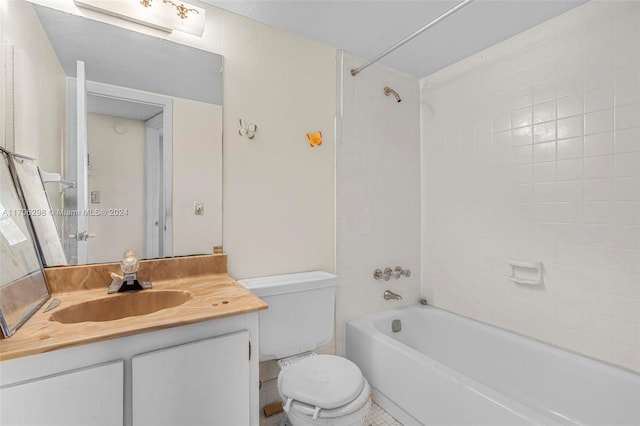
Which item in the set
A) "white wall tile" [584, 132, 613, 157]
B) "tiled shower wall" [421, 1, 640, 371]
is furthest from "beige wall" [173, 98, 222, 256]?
"white wall tile" [584, 132, 613, 157]

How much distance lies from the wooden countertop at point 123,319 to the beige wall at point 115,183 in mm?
199

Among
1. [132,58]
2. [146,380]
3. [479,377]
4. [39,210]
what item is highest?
[132,58]

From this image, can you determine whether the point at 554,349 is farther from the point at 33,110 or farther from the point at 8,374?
the point at 33,110

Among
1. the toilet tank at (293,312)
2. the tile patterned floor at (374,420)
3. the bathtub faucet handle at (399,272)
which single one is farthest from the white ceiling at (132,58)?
the tile patterned floor at (374,420)

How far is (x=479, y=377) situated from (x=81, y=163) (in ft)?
8.00

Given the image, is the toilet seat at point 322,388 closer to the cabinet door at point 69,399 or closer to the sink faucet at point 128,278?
the cabinet door at point 69,399

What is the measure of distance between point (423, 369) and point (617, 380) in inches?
34.2

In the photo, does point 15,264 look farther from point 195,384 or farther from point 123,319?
point 195,384

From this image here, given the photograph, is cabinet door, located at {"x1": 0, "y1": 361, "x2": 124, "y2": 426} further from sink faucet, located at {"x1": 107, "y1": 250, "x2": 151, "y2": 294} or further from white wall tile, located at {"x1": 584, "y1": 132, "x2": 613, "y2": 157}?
white wall tile, located at {"x1": 584, "y1": 132, "x2": 613, "y2": 157}

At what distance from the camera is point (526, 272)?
5.95 feet

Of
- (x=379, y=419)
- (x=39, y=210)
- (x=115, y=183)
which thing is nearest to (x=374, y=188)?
(x=379, y=419)

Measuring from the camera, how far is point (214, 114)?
5.23ft

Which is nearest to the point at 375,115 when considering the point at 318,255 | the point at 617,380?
the point at 318,255

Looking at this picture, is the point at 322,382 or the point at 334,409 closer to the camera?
the point at 334,409
